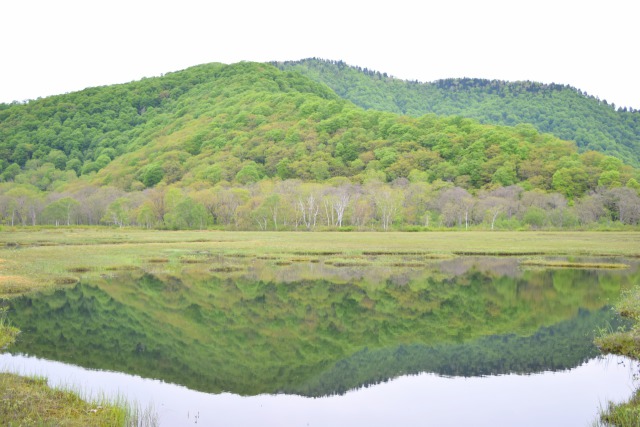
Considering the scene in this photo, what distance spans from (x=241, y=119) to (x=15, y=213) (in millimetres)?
87358

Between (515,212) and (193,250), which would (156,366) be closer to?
(193,250)

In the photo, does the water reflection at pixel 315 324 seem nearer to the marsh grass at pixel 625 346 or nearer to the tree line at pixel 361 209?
the marsh grass at pixel 625 346

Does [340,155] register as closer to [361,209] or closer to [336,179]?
[336,179]

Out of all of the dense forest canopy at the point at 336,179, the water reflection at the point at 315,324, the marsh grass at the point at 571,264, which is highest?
the dense forest canopy at the point at 336,179

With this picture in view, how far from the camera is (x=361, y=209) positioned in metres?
109

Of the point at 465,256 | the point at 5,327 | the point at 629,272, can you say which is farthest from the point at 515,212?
the point at 5,327

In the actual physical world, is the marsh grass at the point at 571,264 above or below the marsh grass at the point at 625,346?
below

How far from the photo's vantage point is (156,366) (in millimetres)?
20062

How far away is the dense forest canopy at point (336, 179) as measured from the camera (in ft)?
357

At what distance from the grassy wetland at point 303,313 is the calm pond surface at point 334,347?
0.36ft

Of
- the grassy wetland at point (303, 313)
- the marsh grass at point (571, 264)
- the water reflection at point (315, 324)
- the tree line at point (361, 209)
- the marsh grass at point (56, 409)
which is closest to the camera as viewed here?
the marsh grass at point (56, 409)

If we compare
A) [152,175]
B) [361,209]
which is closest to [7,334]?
[361,209]

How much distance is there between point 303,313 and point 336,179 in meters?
117

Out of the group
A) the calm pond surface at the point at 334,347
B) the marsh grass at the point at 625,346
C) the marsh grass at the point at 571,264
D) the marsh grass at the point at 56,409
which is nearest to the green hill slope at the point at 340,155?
the marsh grass at the point at 571,264
